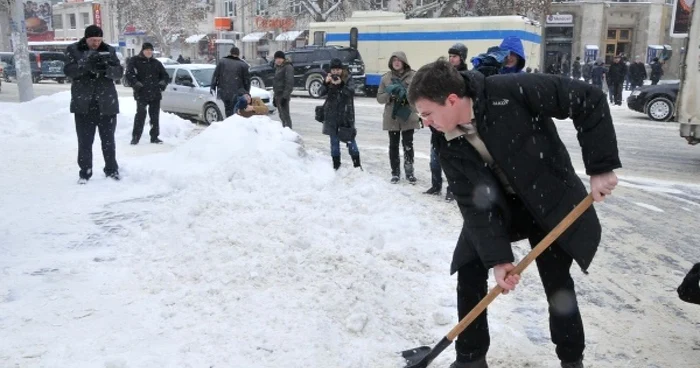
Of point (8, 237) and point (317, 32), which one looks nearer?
point (8, 237)

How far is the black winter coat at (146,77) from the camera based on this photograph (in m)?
10.3

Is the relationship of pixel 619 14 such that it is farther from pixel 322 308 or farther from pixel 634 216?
pixel 322 308

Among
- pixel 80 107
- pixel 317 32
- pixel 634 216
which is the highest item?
pixel 317 32

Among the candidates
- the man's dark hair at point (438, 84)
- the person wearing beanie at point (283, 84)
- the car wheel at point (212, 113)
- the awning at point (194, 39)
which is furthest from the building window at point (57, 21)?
the man's dark hair at point (438, 84)

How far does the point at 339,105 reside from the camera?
26.3 feet

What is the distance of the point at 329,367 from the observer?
323 cm

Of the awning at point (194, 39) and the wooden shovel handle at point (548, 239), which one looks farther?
the awning at point (194, 39)

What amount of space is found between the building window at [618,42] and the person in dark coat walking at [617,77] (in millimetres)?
19562

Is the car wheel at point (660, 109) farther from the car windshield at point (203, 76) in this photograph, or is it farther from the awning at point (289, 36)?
the awning at point (289, 36)

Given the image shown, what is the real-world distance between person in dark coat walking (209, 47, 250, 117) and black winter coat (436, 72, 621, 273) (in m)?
8.43

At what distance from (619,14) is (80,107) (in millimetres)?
38172

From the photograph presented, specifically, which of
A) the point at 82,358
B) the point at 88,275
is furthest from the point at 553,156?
the point at 88,275

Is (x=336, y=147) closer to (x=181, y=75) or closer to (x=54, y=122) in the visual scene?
(x=54, y=122)

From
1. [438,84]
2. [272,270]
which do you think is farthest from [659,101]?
[438,84]
